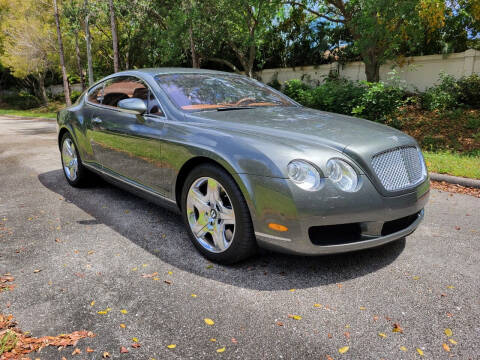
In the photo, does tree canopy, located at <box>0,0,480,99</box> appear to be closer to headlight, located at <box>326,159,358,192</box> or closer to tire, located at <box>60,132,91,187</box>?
tire, located at <box>60,132,91,187</box>

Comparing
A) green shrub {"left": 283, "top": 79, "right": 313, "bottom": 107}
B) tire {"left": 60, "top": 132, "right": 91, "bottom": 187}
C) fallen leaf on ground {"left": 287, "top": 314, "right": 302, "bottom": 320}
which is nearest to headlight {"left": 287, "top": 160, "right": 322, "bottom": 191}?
fallen leaf on ground {"left": 287, "top": 314, "right": 302, "bottom": 320}

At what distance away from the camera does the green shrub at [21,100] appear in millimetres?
38928

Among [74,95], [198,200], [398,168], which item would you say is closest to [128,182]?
[198,200]

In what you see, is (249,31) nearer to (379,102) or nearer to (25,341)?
(379,102)

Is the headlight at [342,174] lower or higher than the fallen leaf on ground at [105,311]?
higher

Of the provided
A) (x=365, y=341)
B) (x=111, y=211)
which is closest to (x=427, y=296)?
(x=365, y=341)

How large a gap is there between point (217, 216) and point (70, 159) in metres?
3.26

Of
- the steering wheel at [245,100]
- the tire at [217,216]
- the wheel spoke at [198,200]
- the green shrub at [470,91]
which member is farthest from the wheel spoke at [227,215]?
the green shrub at [470,91]

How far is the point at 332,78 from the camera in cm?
1773

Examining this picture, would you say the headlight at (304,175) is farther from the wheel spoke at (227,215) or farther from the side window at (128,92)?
the side window at (128,92)

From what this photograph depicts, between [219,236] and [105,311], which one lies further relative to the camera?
[219,236]

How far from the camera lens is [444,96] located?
11.5 metres

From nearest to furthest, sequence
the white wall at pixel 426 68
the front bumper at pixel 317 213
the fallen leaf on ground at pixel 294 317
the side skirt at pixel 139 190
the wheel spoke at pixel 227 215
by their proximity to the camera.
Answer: the fallen leaf on ground at pixel 294 317 → the front bumper at pixel 317 213 → the wheel spoke at pixel 227 215 → the side skirt at pixel 139 190 → the white wall at pixel 426 68

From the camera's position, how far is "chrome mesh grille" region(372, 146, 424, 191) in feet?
9.12
